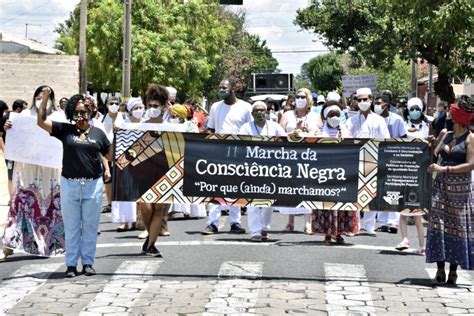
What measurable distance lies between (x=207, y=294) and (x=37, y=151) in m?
2.83

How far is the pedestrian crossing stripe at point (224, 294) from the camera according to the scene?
9.48m

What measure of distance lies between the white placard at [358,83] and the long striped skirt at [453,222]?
24384mm

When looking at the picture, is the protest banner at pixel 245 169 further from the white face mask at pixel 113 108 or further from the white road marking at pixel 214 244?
the white face mask at pixel 113 108

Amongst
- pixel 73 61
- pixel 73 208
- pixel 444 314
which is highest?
pixel 73 61

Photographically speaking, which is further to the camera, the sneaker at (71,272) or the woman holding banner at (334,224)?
the woman holding banner at (334,224)

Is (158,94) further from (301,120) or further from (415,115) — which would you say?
(415,115)

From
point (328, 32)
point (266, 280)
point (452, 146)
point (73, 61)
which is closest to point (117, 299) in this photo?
point (266, 280)

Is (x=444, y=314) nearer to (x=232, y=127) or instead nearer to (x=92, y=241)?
(x=92, y=241)

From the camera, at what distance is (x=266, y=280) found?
10.9 metres

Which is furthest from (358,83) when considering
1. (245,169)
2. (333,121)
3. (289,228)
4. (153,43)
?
(245,169)

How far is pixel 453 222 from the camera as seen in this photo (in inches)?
419

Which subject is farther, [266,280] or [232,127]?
[232,127]

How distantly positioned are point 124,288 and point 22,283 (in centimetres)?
101

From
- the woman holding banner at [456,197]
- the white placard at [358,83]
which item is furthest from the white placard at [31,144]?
the white placard at [358,83]
